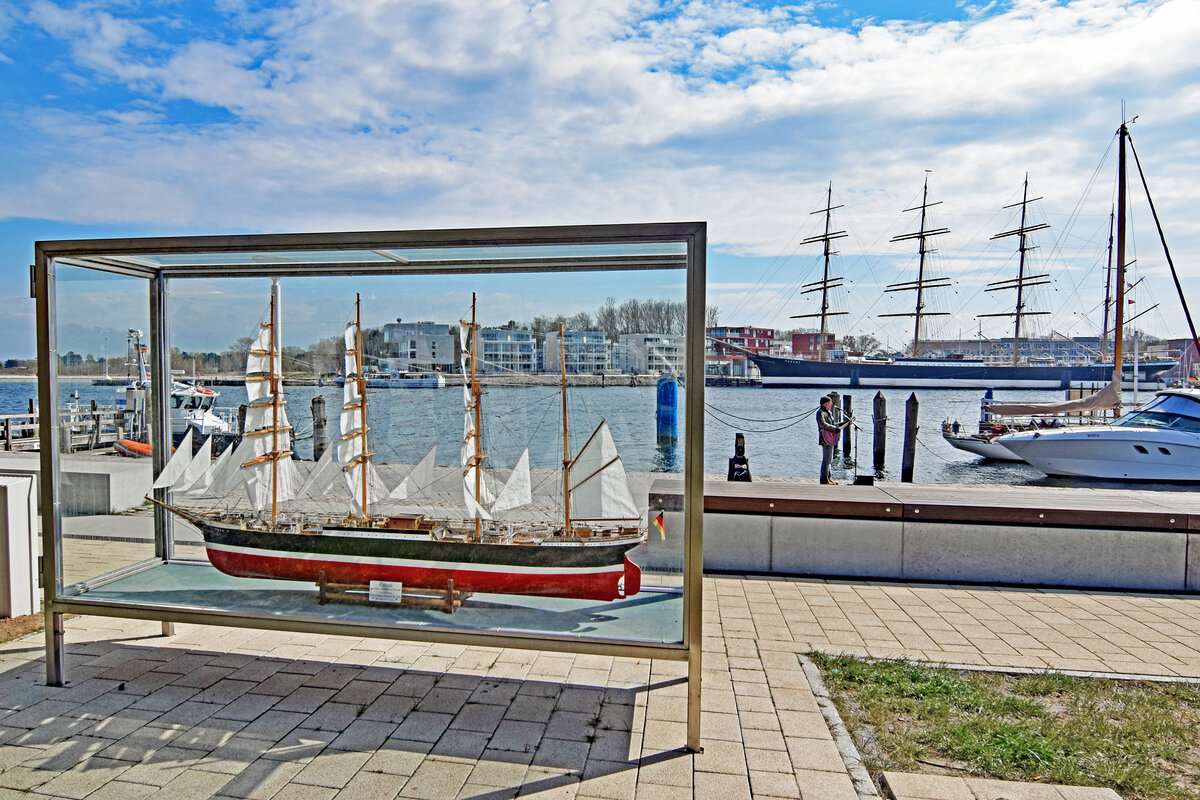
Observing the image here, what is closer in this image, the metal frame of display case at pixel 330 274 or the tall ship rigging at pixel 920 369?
the metal frame of display case at pixel 330 274

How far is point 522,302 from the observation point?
442 cm

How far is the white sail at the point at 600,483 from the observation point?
4.26 meters

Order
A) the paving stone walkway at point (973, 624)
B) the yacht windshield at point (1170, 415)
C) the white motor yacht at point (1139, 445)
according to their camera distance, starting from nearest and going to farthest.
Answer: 1. the paving stone walkway at point (973, 624)
2. the yacht windshield at point (1170, 415)
3. the white motor yacht at point (1139, 445)

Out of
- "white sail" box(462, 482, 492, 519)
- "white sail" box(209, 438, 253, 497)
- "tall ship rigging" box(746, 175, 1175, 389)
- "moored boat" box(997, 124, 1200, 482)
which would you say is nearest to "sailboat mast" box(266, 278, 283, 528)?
"white sail" box(209, 438, 253, 497)

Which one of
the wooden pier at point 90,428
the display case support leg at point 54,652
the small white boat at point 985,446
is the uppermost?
the wooden pier at point 90,428

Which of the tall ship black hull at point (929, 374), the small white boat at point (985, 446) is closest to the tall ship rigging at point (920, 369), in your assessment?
the tall ship black hull at point (929, 374)

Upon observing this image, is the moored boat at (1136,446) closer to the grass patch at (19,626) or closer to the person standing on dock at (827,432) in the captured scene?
the person standing on dock at (827,432)

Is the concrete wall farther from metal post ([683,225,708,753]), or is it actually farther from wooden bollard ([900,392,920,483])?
wooden bollard ([900,392,920,483])

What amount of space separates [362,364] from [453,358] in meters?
0.64

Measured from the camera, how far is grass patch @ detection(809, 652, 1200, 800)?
345cm

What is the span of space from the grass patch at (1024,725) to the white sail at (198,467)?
4.19 meters

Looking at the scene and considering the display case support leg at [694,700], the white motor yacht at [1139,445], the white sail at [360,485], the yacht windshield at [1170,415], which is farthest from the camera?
the white motor yacht at [1139,445]

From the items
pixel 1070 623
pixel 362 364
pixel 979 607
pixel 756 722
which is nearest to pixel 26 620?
pixel 362 364

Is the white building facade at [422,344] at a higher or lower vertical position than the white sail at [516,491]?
higher
